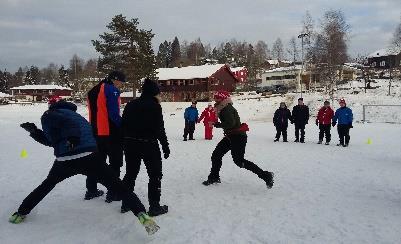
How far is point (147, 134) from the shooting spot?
5590mm

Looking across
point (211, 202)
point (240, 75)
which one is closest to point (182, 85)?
point (240, 75)

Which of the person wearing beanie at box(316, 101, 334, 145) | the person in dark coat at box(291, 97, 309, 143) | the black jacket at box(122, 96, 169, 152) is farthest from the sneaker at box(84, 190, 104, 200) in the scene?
the person in dark coat at box(291, 97, 309, 143)

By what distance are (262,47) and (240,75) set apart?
216ft

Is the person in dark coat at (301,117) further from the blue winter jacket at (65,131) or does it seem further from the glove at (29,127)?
the glove at (29,127)

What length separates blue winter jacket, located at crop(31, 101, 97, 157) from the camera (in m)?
4.97

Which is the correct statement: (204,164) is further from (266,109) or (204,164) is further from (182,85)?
(182,85)

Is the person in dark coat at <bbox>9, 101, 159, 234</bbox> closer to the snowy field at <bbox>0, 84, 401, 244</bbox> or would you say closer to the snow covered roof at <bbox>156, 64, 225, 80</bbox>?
the snowy field at <bbox>0, 84, 401, 244</bbox>

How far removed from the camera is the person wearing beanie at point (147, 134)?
5560 millimetres

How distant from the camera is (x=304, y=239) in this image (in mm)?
4629

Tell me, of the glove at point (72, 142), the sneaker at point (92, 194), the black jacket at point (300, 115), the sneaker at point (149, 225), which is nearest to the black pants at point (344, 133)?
the black jacket at point (300, 115)

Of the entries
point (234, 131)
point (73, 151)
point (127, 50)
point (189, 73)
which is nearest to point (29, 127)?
point (73, 151)

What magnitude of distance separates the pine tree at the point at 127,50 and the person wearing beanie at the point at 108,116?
4504cm

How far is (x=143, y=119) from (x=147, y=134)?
0.22m

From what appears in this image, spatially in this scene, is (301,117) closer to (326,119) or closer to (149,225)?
(326,119)
